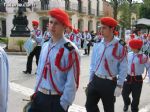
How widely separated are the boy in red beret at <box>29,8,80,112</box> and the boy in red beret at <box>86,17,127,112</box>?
1.57 metres

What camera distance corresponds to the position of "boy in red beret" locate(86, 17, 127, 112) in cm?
641

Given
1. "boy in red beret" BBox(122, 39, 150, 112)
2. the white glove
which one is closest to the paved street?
"boy in red beret" BBox(122, 39, 150, 112)

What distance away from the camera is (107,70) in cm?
653

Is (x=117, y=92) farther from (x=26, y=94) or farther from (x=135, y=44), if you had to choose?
(x=26, y=94)

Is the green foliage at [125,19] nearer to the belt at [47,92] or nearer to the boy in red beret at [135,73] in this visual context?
the boy in red beret at [135,73]

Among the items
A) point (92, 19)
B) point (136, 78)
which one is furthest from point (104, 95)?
point (92, 19)

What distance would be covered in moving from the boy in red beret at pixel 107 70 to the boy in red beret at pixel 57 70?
1570 millimetres

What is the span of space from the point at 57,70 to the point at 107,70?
1.76m

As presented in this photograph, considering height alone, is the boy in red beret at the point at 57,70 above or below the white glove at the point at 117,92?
above

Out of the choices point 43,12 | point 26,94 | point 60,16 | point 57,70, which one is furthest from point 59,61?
point 43,12

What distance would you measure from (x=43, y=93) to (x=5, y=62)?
1618mm

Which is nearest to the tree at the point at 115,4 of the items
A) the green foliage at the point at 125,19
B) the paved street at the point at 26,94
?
the green foliage at the point at 125,19

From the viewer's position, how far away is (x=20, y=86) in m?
11.9

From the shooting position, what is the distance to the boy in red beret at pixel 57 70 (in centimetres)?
486
